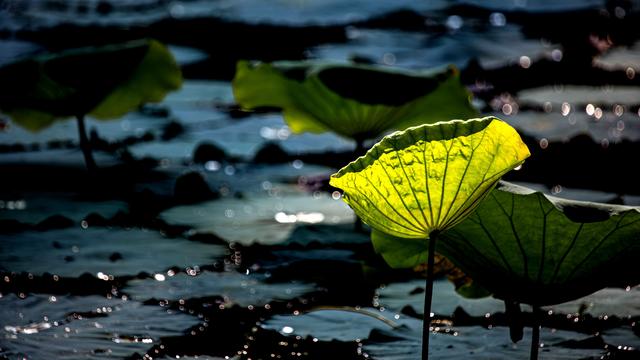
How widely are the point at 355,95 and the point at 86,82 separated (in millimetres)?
714

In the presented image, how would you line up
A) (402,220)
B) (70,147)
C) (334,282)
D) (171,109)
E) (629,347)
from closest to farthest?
(402,220)
(629,347)
(334,282)
(70,147)
(171,109)

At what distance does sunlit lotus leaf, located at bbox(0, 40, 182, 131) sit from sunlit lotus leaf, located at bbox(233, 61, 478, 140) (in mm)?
373

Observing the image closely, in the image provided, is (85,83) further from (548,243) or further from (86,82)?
(548,243)

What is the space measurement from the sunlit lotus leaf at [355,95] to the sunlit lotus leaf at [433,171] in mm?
966

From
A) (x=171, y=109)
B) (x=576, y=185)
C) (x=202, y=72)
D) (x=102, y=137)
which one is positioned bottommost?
(x=576, y=185)

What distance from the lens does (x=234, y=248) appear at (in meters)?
1.92

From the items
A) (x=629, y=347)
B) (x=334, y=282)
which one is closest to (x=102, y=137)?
(x=334, y=282)

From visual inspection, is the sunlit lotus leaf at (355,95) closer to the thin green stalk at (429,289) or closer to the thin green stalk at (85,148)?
the thin green stalk at (85,148)

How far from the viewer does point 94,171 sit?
8.21 ft

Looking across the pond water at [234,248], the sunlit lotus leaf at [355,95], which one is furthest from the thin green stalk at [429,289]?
the sunlit lotus leaf at [355,95]

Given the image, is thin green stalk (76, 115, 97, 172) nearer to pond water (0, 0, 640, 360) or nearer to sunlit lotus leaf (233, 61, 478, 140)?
pond water (0, 0, 640, 360)

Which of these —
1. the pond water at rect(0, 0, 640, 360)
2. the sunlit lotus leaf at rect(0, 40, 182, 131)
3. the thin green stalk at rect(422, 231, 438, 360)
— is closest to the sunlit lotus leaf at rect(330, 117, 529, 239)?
the thin green stalk at rect(422, 231, 438, 360)

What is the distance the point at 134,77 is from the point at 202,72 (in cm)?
161

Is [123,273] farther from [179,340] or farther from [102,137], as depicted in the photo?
[102,137]
